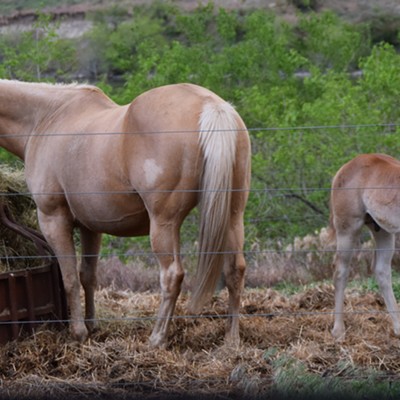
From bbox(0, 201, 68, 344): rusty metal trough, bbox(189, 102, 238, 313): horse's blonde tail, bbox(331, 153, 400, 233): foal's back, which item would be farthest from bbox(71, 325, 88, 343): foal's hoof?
bbox(331, 153, 400, 233): foal's back

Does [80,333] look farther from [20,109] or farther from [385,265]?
[385,265]

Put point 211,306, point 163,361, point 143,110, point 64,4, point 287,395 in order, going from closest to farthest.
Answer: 1. point 287,395
2. point 163,361
3. point 143,110
4. point 211,306
5. point 64,4

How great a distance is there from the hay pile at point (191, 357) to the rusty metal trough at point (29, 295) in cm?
14

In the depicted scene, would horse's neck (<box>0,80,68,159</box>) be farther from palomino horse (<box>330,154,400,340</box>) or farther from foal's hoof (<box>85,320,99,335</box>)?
palomino horse (<box>330,154,400,340</box>)

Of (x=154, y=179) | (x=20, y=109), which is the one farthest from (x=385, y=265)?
(x=20, y=109)

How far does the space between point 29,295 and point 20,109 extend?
5.07 feet

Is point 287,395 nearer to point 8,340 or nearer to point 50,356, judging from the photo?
point 50,356

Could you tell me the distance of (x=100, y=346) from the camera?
6.41 metres

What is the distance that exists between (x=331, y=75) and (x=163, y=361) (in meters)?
14.5

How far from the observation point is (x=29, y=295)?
265 inches

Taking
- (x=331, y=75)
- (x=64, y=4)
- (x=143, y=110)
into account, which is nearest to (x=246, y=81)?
(x=331, y=75)

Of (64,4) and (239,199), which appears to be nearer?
(239,199)

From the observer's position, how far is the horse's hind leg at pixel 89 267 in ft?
24.3

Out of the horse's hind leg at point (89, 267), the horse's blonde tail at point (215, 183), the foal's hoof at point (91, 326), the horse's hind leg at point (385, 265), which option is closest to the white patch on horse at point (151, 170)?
the horse's blonde tail at point (215, 183)
